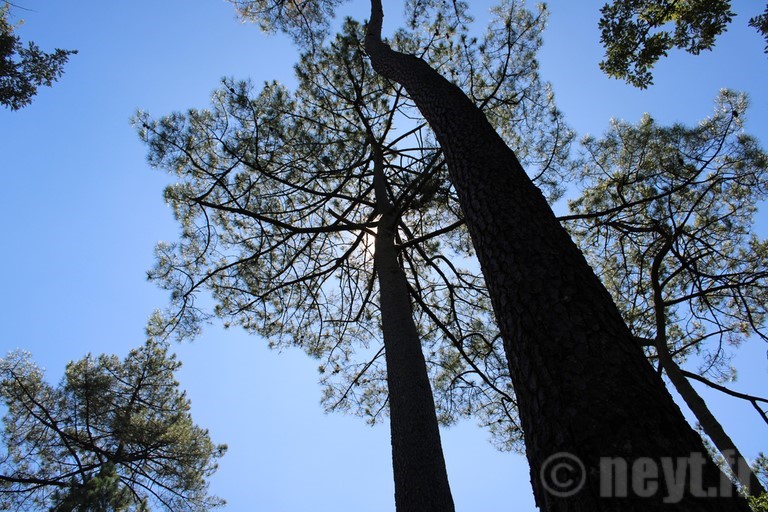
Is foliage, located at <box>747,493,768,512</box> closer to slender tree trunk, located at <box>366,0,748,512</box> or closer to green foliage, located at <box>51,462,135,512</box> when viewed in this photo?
slender tree trunk, located at <box>366,0,748,512</box>

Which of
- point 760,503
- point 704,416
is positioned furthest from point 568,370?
point 704,416

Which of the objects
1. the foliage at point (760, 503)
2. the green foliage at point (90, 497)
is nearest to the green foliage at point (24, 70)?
the green foliage at point (90, 497)

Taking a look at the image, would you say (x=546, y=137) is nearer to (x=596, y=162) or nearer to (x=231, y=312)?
(x=596, y=162)

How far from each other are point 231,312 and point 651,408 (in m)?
5.81

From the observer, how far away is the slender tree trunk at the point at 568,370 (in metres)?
1.03

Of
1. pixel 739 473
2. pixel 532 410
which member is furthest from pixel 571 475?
pixel 739 473

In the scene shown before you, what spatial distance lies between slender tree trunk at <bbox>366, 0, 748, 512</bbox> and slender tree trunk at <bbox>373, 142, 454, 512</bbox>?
1.90 m

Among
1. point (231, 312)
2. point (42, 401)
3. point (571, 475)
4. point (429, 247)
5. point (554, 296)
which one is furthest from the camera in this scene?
point (42, 401)

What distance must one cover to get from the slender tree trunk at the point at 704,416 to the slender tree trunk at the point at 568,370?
2901 mm

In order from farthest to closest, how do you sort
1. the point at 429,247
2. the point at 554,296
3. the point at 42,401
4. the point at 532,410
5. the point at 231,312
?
the point at 42,401
the point at 429,247
the point at 231,312
the point at 554,296
the point at 532,410

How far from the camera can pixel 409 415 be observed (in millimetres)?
3373

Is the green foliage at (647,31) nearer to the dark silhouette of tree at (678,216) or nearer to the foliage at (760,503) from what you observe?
the dark silhouette of tree at (678,216)

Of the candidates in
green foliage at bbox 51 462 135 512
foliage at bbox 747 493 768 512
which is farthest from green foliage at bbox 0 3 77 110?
foliage at bbox 747 493 768 512

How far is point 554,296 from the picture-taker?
148cm
